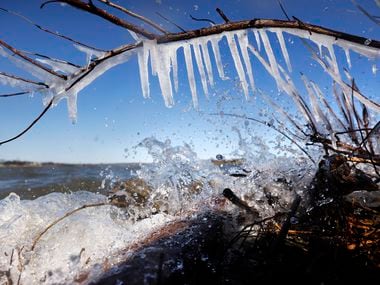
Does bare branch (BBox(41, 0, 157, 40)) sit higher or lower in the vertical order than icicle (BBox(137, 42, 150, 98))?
higher

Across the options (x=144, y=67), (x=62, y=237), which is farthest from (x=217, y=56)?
(x=62, y=237)

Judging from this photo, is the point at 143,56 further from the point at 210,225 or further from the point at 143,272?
the point at 210,225

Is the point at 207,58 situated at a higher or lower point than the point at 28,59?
higher

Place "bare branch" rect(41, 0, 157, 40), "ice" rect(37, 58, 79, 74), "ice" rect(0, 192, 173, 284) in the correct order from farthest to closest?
"ice" rect(0, 192, 173, 284) → "ice" rect(37, 58, 79, 74) → "bare branch" rect(41, 0, 157, 40)

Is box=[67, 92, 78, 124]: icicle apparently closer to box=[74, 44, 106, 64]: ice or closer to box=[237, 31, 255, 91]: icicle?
box=[74, 44, 106, 64]: ice

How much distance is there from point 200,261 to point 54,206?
2.99 meters

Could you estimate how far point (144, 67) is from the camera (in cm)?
147

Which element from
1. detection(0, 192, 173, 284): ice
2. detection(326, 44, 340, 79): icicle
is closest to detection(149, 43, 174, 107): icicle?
detection(326, 44, 340, 79): icicle

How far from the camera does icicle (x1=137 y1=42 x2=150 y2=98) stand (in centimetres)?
136

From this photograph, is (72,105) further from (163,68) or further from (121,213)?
(121,213)

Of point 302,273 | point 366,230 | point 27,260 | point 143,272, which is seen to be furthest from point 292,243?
point 27,260

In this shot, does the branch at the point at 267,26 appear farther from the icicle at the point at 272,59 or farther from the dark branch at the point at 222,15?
the icicle at the point at 272,59

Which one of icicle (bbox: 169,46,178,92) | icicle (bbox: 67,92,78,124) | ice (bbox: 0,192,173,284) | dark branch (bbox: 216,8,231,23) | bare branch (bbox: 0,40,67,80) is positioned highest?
dark branch (bbox: 216,8,231,23)

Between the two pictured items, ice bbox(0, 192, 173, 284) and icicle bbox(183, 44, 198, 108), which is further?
ice bbox(0, 192, 173, 284)
